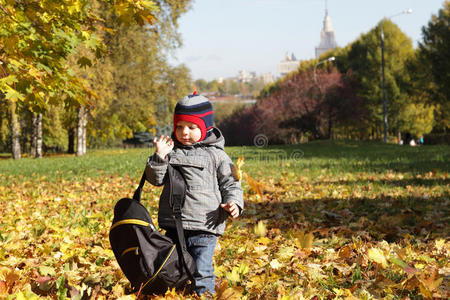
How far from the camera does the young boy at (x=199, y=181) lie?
8.88ft

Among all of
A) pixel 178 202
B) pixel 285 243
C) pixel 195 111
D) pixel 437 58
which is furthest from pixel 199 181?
pixel 437 58

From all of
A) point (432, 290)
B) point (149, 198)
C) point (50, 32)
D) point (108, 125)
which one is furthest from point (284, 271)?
point (108, 125)

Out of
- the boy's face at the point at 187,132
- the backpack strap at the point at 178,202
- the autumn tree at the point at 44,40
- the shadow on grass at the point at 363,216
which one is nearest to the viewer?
the backpack strap at the point at 178,202

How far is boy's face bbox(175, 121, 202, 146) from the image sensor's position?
2.81 meters

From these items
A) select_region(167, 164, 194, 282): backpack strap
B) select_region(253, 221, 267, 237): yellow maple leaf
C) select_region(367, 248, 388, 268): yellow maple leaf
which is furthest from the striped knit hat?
select_region(253, 221, 267, 237): yellow maple leaf

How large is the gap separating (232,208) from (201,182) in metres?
0.25

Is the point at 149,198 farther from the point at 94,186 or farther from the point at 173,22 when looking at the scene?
the point at 173,22

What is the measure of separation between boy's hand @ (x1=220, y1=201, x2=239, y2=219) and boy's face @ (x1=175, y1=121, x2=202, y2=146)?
1.51ft

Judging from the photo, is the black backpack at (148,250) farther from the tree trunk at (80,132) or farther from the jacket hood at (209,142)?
the tree trunk at (80,132)

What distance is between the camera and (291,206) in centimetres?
630

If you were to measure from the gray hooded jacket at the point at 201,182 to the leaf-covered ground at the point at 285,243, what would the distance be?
42 cm

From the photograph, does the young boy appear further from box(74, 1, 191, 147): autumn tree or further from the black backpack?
box(74, 1, 191, 147): autumn tree

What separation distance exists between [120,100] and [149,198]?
20.9 m

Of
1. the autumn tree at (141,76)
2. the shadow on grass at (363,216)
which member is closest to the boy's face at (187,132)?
the shadow on grass at (363,216)
